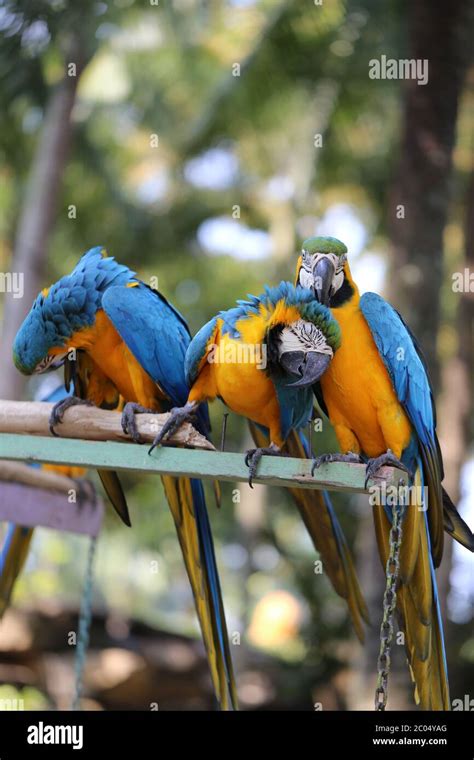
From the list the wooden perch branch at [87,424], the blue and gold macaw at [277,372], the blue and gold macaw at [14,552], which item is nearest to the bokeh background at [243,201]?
the blue and gold macaw at [14,552]

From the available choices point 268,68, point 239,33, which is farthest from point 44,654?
point 239,33

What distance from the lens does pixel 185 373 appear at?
9.85ft

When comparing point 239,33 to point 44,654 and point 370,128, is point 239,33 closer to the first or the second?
point 370,128

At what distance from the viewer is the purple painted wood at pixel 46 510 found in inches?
155

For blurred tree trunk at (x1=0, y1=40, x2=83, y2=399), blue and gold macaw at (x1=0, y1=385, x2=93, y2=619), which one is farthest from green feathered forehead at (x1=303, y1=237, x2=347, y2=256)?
blurred tree trunk at (x1=0, y1=40, x2=83, y2=399)

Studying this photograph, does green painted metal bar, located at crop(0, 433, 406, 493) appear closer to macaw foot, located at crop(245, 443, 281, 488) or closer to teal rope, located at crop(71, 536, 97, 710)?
macaw foot, located at crop(245, 443, 281, 488)

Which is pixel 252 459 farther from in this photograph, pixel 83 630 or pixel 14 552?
pixel 14 552

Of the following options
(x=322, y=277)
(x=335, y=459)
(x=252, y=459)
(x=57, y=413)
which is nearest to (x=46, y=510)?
(x=57, y=413)

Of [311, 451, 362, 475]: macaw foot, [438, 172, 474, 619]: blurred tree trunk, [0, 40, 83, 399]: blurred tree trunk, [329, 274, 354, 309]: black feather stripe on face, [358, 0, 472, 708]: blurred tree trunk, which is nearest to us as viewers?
[311, 451, 362, 475]: macaw foot

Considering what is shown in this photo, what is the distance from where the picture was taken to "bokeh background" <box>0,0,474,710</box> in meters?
5.73

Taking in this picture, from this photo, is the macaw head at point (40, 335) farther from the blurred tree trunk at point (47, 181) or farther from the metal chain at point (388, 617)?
the blurred tree trunk at point (47, 181)

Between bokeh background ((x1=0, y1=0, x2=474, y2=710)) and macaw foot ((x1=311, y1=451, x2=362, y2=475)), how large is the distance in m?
→ 2.53

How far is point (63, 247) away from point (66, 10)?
4760 mm

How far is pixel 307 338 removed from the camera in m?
2.62
